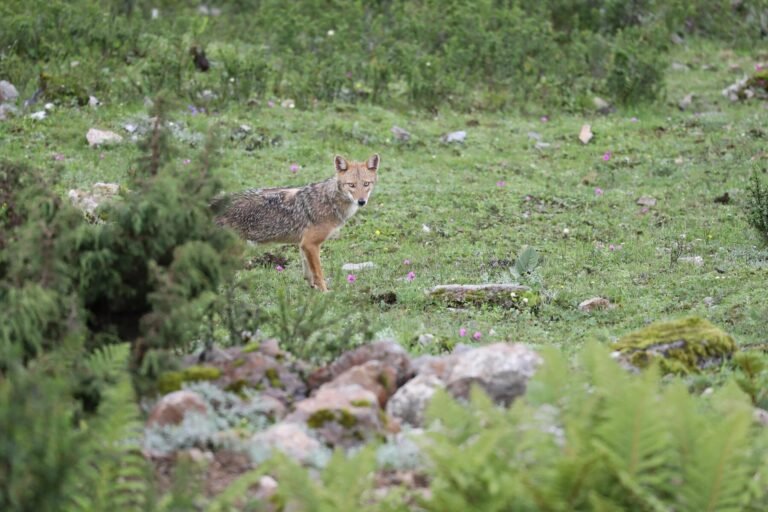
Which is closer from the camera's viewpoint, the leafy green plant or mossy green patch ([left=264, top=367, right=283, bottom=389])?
mossy green patch ([left=264, top=367, right=283, bottom=389])

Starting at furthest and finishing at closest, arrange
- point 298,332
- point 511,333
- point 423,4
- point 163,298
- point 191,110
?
1. point 423,4
2. point 191,110
3. point 511,333
4. point 298,332
5. point 163,298

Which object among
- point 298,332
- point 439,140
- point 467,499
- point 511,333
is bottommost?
point 439,140

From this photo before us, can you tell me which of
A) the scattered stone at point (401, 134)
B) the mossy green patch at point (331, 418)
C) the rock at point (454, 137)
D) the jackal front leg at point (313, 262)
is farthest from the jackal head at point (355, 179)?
the mossy green patch at point (331, 418)

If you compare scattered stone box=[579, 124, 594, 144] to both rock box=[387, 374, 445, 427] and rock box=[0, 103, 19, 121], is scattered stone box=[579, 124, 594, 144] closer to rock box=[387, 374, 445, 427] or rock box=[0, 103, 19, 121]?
rock box=[0, 103, 19, 121]

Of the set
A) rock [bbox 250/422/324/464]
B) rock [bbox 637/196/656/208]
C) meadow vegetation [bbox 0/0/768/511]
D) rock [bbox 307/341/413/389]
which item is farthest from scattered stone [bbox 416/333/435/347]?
rock [bbox 637/196/656/208]

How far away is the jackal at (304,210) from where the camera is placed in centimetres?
1153

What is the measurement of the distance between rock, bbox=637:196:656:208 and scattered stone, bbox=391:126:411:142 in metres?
3.59

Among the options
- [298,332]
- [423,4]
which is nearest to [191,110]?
[423,4]

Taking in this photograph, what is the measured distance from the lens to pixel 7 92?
14883mm

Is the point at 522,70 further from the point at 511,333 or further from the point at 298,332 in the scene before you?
the point at 298,332

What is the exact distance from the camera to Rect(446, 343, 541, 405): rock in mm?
5789

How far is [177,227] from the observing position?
6242mm

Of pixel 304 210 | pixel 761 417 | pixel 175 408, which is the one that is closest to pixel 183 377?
pixel 175 408

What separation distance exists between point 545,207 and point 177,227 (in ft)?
26.3
